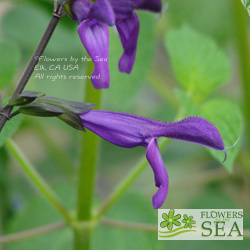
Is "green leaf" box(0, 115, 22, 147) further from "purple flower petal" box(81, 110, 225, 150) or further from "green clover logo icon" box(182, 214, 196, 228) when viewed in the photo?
"green clover logo icon" box(182, 214, 196, 228)

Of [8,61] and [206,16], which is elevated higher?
[206,16]

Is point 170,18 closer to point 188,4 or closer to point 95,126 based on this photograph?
point 188,4

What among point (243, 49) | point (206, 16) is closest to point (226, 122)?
point (243, 49)

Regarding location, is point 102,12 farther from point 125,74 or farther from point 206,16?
point 206,16

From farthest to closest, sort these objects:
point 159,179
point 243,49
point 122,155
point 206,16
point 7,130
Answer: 1. point 122,155
2. point 206,16
3. point 243,49
4. point 7,130
5. point 159,179


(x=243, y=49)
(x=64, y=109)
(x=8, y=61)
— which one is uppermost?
(x=243, y=49)

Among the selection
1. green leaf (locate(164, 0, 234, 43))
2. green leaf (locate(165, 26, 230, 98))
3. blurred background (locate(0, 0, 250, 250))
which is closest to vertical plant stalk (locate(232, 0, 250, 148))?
blurred background (locate(0, 0, 250, 250))

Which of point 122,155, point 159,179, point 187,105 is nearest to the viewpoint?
point 159,179

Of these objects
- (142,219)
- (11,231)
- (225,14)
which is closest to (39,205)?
(11,231)
